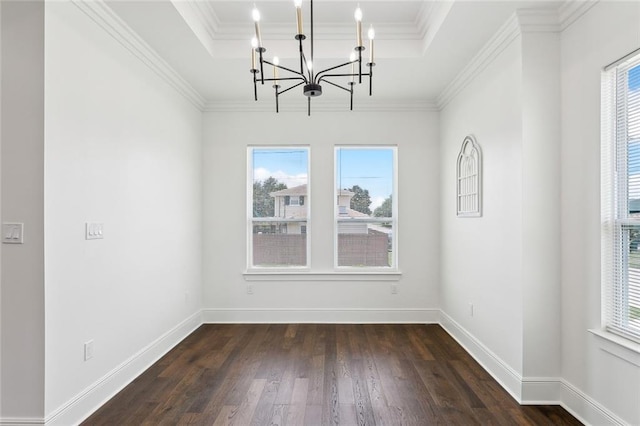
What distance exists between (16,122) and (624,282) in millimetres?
3696

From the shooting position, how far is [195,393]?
9.26 ft

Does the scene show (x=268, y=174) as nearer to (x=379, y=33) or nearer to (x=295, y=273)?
(x=295, y=273)

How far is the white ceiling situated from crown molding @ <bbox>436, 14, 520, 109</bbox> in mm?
56

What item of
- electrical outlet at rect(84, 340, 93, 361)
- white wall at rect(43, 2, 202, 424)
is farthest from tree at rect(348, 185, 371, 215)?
electrical outlet at rect(84, 340, 93, 361)

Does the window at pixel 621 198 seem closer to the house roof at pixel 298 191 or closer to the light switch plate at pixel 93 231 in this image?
the house roof at pixel 298 191

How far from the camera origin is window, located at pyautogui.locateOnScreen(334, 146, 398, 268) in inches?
190

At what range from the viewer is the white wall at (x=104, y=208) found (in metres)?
2.25

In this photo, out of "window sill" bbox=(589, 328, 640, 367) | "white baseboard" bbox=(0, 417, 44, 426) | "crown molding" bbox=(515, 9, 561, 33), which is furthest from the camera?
"crown molding" bbox=(515, 9, 561, 33)

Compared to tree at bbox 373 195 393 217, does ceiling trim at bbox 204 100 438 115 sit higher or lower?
higher

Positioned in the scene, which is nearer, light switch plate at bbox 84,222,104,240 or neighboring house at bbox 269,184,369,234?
light switch plate at bbox 84,222,104,240

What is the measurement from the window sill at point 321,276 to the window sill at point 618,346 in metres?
2.52

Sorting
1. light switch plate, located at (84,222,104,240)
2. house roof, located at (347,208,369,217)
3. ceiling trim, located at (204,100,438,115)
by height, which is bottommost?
light switch plate, located at (84,222,104,240)

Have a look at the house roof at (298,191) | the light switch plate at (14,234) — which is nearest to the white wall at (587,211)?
the house roof at (298,191)

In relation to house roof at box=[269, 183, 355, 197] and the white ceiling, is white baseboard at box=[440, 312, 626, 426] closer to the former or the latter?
house roof at box=[269, 183, 355, 197]
